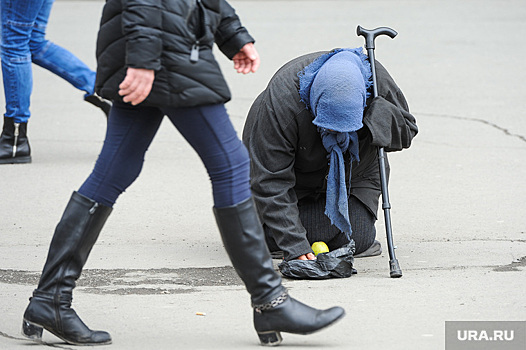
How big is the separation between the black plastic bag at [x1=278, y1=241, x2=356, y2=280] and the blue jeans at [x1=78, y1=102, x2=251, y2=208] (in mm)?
1022

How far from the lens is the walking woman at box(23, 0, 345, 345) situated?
10.1ft

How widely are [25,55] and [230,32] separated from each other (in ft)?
10.7

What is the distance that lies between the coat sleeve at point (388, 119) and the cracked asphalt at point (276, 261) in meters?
0.60

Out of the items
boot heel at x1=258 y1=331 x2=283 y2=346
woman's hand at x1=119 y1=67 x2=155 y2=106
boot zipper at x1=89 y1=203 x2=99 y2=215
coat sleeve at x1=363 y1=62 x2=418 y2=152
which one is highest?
woman's hand at x1=119 y1=67 x2=155 y2=106

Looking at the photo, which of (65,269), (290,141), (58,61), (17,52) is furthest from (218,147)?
(58,61)

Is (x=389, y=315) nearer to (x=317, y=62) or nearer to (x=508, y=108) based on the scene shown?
(x=317, y=62)

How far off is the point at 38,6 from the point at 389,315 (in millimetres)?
3486

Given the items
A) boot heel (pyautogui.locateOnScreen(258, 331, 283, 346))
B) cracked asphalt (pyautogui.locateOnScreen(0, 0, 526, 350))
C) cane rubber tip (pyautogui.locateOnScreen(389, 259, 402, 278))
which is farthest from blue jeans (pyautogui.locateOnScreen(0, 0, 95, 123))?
boot heel (pyautogui.locateOnScreen(258, 331, 283, 346))

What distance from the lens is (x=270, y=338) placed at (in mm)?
3316

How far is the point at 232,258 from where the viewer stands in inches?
130

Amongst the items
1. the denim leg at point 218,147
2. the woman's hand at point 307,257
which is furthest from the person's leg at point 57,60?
the denim leg at point 218,147

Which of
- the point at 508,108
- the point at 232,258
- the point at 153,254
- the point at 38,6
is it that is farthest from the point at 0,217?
the point at 508,108

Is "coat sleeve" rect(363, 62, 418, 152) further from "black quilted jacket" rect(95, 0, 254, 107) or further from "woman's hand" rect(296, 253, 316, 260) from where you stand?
"black quilted jacket" rect(95, 0, 254, 107)

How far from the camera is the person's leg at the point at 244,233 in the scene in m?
3.19
